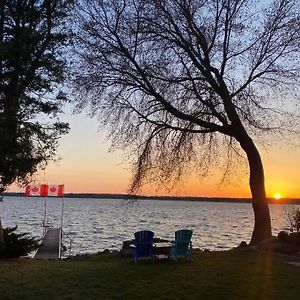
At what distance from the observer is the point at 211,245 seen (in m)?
38.6

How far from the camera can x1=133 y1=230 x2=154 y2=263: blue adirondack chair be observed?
13.0 metres

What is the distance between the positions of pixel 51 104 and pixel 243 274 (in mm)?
9248

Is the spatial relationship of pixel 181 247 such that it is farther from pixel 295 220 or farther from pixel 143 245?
pixel 295 220

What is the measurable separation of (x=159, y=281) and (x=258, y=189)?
8.29 m

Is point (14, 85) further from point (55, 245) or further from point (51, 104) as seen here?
point (55, 245)

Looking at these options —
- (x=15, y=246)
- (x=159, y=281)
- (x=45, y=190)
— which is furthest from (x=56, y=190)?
(x=159, y=281)

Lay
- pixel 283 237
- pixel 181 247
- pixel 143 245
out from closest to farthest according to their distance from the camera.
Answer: pixel 143 245, pixel 181 247, pixel 283 237

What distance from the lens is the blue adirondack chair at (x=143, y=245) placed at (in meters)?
13.0

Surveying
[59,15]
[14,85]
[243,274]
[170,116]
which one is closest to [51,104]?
[14,85]

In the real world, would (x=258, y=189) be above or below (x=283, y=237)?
above

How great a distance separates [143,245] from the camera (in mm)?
13055

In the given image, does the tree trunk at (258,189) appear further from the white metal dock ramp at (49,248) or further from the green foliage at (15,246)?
the white metal dock ramp at (49,248)

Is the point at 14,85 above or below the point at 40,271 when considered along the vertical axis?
above

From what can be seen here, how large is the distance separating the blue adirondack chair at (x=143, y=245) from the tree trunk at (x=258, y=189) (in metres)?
5.90
